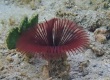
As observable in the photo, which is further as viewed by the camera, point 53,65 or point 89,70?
point 89,70

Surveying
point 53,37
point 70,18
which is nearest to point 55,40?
point 53,37

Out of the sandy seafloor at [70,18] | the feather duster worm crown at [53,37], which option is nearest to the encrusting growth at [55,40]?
the feather duster worm crown at [53,37]

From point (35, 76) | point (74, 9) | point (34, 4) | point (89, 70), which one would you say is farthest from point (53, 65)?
point (34, 4)

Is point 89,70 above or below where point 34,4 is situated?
below

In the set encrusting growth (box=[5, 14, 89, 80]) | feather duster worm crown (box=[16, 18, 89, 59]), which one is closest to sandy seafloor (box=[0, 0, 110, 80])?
encrusting growth (box=[5, 14, 89, 80])

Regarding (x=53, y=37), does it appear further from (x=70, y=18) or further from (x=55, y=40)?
(x=70, y=18)

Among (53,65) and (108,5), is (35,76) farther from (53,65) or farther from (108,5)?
(108,5)
